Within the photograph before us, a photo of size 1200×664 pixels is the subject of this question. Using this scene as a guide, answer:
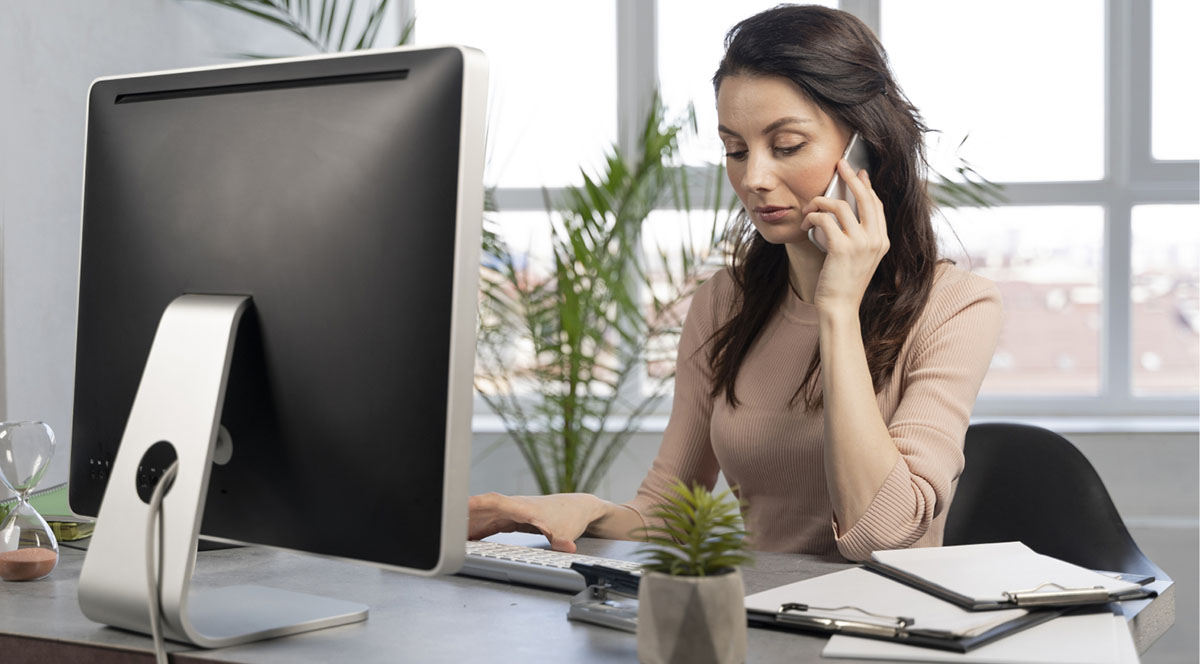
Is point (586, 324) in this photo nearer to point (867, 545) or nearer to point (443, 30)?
point (443, 30)

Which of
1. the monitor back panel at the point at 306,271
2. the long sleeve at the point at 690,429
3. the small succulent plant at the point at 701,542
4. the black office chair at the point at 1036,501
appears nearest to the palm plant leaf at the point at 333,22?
the long sleeve at the point at 690,429

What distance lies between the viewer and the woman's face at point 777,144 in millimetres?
1740

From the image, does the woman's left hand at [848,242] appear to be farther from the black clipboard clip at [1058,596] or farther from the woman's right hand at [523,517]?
the black clipboard clip at [1058,596]

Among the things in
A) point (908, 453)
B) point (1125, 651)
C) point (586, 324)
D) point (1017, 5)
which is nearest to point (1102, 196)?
point (1017, 5)

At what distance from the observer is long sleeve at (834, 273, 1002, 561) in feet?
4.91

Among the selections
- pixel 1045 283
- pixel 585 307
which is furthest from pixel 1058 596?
pixel 1045 283

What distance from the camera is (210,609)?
1.08 m

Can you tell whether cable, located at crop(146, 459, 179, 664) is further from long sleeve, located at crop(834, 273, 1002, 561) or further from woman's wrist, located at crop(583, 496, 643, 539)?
long sleeve, located at crop(834, 273, 1002, 561)

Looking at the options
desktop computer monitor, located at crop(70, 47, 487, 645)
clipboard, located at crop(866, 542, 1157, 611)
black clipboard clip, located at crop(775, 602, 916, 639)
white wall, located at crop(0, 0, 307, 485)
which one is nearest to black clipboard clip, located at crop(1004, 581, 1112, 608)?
clipboard, located at crop(866, 542, 1157, 611)

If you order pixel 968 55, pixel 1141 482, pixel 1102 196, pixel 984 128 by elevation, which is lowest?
pixel 1141 482

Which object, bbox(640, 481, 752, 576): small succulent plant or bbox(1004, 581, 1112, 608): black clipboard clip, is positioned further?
bbox(1004, 581, 1112, 608): black clipboard clip

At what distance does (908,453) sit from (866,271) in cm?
27

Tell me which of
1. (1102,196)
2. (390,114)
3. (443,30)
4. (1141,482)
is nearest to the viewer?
(390,114)

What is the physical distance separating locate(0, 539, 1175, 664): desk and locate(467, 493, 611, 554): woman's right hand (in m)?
0.22
